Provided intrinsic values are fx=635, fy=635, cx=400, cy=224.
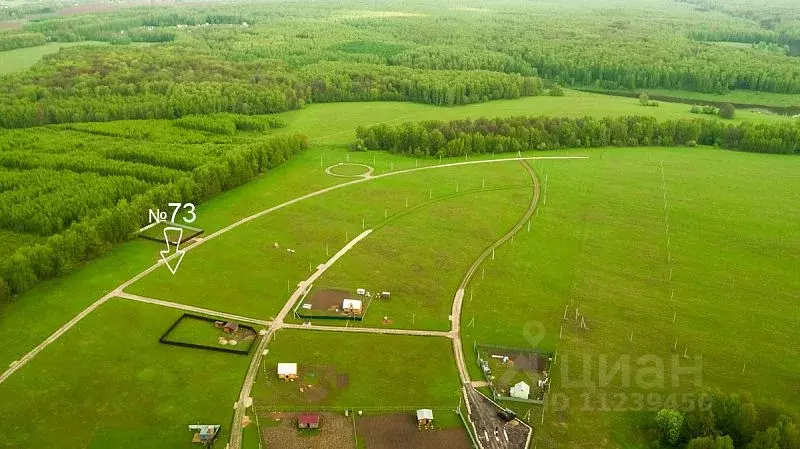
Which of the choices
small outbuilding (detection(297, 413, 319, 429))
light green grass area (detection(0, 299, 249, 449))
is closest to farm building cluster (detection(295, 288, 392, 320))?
light green grass area (detection(0, 299, 249, 449))

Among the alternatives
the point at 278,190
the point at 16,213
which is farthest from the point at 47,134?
the point at 278,190

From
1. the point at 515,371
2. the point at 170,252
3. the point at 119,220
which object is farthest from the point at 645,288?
the point at 119,220

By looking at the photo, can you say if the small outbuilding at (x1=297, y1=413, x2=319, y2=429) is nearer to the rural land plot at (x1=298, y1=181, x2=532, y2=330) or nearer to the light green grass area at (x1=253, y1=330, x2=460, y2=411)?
the light green grass area at (x1=253, y1=330, x2=460, y2=411)

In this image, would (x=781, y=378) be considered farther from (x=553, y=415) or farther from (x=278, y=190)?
(x=278, y=190)

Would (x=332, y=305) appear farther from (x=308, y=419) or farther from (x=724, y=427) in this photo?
(x=724, y=427)

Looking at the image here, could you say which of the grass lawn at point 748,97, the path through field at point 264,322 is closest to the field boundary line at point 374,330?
the path through field at point 264,322

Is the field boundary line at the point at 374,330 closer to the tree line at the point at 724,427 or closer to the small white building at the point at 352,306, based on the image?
the small white building at the point at 352,306

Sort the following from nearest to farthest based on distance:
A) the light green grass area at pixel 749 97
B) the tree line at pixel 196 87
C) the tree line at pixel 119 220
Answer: the tree line at pixel 119 220 < the tree line at pixel 196 87 < the light green grass area at pixel 749 97
